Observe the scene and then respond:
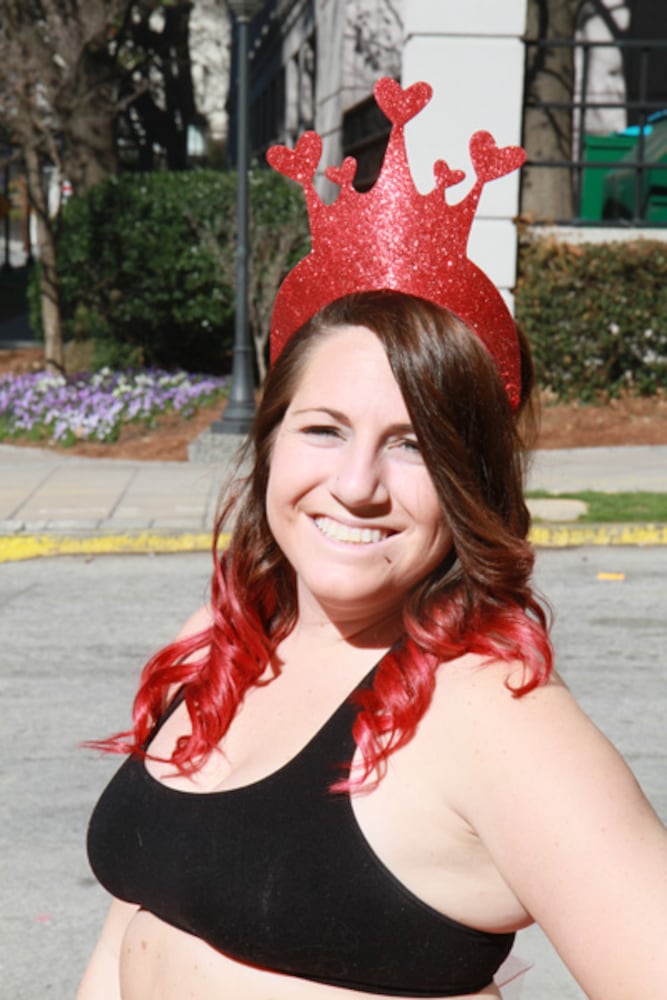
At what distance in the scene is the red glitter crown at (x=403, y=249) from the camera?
196cm

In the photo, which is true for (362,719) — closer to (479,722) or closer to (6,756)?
(479,722)

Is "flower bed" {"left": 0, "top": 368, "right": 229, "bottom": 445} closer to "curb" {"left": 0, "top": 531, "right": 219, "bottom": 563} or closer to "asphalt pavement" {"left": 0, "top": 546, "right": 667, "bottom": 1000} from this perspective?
"curb" {"left": 0, "top": 531, "right": 219, "bottom": 563}

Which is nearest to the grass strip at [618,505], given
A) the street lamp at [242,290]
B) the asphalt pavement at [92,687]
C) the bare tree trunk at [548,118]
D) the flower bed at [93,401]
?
the asphalt pavement at [92,687]

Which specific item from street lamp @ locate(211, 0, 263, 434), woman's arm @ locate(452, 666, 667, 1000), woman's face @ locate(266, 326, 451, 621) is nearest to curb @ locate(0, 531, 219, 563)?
street lamp @ locate(211, 0, 263, 434)

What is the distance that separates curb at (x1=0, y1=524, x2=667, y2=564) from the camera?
9.76 meters

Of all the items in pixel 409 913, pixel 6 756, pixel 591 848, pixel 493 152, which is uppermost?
pixel 493 152

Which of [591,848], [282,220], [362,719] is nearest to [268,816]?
[362,719]

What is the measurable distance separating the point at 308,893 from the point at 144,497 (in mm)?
9437

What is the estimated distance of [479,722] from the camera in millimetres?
1725

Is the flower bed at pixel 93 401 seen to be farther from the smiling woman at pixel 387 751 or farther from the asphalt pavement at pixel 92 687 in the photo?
the smiling woman at pixel 387 751

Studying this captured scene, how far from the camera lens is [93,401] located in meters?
15.3

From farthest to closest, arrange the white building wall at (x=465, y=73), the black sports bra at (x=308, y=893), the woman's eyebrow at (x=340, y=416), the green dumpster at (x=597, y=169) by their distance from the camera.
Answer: the green dumpster at (x=597, y=169), the white building wall at (x=465, y=73), the woman's eyebrow at (x=340, y=416), the black sports bra at (x=308, y=893)

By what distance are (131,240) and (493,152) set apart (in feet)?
49.9

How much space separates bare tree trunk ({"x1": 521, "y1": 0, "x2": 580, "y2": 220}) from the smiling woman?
13.4m
